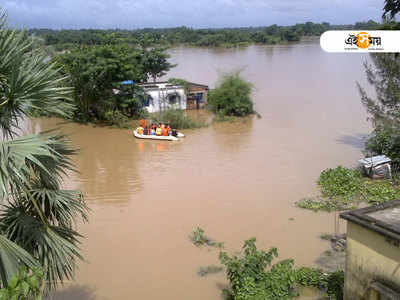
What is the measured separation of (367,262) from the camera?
5.47 meters

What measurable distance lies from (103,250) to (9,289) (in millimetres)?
7326

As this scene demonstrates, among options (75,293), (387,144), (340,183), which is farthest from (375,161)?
(75,293)

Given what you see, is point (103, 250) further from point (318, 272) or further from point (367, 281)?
point (367, 281)

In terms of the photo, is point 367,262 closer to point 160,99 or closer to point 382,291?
point 382,291

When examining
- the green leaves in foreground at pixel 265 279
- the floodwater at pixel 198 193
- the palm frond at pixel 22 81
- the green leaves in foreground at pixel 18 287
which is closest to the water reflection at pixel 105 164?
the floodwater at pixel 198 193

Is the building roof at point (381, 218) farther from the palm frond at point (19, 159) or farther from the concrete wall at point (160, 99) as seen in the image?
the concrete wall at point (160, 99)

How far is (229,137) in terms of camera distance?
65.7 feet

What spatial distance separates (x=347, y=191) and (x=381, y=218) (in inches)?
274

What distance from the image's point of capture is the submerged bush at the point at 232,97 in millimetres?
23578

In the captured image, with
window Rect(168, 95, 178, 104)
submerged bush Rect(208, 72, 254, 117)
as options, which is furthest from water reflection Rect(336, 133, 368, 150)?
window Rect(168, 95, 178, 104)

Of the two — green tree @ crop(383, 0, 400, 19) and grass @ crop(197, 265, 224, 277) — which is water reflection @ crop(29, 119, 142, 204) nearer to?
grass @ crop(197, 265, 224, 277)

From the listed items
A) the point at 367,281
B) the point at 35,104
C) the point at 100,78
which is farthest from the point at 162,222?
the point at 100,78

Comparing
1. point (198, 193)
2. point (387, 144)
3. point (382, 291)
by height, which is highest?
point (387, 144)

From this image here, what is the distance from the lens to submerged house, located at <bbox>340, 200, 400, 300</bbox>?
5111mm
